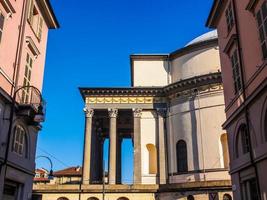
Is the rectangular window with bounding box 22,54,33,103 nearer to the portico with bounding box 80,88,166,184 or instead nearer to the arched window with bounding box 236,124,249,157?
the arched window with bounding box 236,124,249,157

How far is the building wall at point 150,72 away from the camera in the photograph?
39438 millimetres

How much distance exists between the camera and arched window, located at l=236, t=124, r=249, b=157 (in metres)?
15.4

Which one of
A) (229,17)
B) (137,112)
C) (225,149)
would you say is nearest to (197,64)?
(137,112)

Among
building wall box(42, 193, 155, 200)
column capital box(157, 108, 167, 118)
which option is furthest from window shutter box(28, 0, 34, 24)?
column capital box(157, 108, 167, 118)

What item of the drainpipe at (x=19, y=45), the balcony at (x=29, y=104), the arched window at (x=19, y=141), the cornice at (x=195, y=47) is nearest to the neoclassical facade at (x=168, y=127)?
the cornice at (x=195, y=47)

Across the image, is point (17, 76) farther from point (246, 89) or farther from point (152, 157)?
point (152, 157)

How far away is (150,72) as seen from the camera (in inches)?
1572

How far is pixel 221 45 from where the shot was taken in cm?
1894

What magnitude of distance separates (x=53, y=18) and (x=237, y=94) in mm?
10754

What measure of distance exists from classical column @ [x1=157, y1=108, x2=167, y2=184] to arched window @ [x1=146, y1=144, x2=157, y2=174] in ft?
3.87

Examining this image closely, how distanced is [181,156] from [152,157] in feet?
11.7

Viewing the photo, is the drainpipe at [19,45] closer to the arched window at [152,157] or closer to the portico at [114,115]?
the portico at [114,115]

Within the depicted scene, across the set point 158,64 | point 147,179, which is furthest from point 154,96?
point 147,179

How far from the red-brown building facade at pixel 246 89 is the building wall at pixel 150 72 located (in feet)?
67.6
